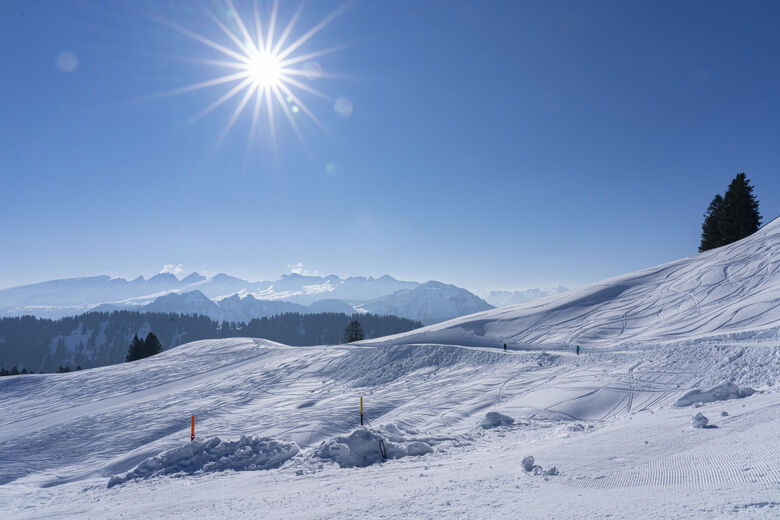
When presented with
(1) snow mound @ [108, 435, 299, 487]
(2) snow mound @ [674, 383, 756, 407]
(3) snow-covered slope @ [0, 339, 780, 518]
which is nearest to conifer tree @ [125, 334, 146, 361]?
(3) snow-covered slope @ [0, 339, 780, 518]

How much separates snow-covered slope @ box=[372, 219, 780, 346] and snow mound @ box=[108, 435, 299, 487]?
17173 millimetres

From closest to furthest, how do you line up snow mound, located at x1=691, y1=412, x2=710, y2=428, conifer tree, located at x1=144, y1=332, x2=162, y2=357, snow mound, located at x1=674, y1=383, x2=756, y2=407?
snow mound, located at x1=691, y1=412, x2=710, y2=428 < snow mound, located at x1=674, y1=383, x2=756, y2=407 < conifer tree, located at x1=144, y1=332, x2=162, y2=357

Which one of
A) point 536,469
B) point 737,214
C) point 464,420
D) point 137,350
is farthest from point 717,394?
point 137,350

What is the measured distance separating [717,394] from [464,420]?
8.65 metres

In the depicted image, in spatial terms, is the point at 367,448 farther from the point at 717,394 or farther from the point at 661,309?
the point at 661,309

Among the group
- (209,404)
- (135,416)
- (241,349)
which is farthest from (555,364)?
(241,349)

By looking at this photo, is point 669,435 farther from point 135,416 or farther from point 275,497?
point 135,416

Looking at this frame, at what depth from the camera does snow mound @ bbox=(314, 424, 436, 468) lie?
11.1 meters

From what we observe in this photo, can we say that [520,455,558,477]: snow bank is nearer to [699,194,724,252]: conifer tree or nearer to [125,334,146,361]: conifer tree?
[699,194,724,252]: conifer tree

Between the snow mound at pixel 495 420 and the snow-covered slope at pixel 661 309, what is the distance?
12450 mm

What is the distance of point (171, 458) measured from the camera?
494 inches

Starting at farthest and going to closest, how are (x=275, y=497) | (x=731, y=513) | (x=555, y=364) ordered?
1. (x=555, y=364)
2. (x=275, y=497)
3. (x=731, y=513)

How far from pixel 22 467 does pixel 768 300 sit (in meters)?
39.3

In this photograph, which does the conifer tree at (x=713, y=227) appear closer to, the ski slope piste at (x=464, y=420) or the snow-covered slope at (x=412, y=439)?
the ski slope piste at (x=464, y=420)
